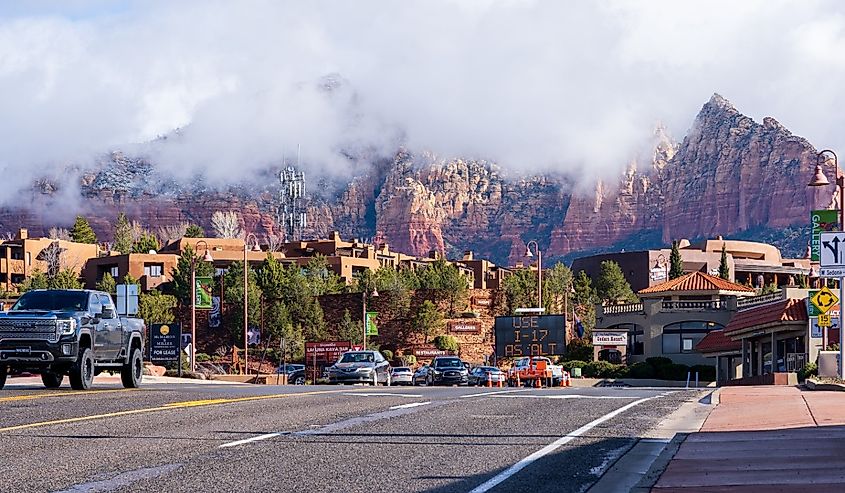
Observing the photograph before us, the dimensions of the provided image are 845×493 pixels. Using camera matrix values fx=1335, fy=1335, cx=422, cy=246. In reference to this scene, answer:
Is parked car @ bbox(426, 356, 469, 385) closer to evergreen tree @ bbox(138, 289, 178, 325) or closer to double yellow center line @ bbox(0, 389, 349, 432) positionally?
double yellow center line @ bbox(0, 389, 349, 432)

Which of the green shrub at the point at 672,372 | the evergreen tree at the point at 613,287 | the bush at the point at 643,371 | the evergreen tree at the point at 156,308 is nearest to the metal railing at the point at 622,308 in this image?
the green shrub at the point at 672,372

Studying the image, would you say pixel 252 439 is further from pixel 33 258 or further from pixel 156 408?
pixel 33 258

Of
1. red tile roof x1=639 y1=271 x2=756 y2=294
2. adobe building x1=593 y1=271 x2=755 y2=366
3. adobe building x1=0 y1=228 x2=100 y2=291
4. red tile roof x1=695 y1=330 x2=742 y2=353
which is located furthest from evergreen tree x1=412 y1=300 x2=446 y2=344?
adobe building x1=0 y1=228 x2=100 y2=291

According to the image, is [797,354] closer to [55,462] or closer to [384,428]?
[384,428]

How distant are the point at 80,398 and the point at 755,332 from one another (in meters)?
51.6

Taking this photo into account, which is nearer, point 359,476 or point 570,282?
point 359,476

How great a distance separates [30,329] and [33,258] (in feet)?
405

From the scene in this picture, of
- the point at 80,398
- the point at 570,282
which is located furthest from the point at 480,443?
the point at 570,282

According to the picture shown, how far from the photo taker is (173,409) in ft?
63.0

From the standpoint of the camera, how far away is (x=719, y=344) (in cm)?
7950

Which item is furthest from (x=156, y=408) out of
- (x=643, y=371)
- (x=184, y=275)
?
(x=184, y=275)

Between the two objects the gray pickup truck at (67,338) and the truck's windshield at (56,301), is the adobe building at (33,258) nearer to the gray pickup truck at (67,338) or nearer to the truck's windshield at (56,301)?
the gray pickup truck at (67,338)

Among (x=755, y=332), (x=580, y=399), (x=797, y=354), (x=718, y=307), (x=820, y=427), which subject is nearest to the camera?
(x=820, y=427)

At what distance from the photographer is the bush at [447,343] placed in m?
109
